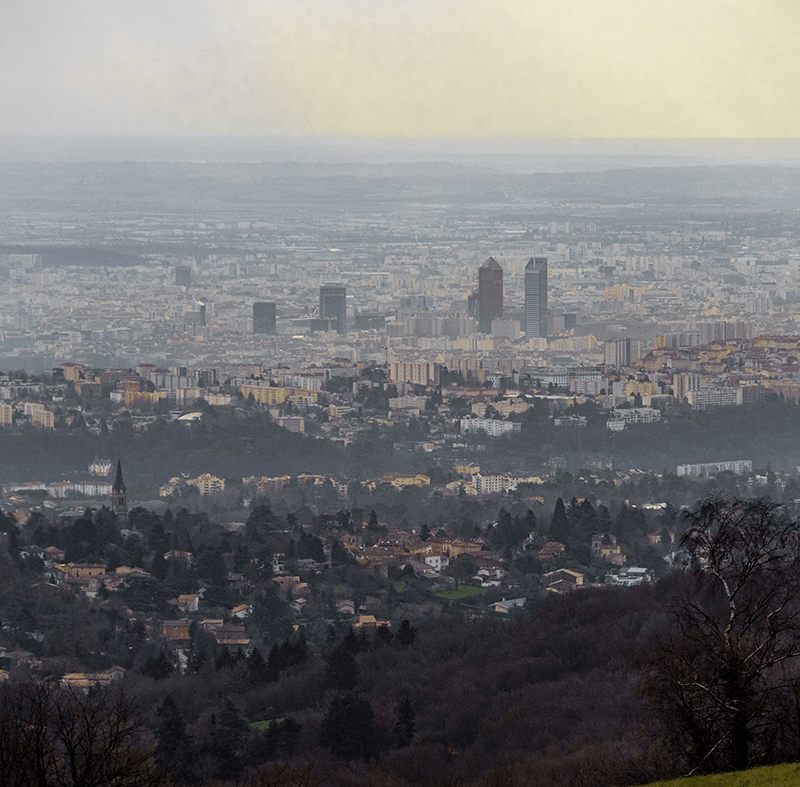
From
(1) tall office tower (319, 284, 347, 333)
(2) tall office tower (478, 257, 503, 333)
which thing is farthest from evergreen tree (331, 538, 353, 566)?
(2) tall office tower (478, 257, 503, 333)

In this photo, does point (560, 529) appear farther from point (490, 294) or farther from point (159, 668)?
point (490, 294)

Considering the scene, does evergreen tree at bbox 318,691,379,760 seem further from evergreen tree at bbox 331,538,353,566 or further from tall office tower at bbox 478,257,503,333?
tall office tower at bbox 478,257,503,333

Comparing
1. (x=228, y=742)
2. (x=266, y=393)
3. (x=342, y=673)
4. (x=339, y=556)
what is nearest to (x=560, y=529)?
(x=339, y=556)

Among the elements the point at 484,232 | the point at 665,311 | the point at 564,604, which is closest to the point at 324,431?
the point at 665,311

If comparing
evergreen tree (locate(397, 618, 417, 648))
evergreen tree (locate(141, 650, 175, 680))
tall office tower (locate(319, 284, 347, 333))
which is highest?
evergreen tree (locate(397, 618, 417, 648))

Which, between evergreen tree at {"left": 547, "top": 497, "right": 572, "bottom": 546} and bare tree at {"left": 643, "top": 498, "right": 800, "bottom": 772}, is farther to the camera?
evergreen tree at {"left": 547, "top": 497, "right": 572, "bottom": 546}

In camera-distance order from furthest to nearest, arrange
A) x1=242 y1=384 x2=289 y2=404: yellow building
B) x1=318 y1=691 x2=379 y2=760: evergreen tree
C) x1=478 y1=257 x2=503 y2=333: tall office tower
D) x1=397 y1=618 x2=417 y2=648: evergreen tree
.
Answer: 1. x1=478 y1=257 x2=503 y2=333: tall office tower
2. x1=242 y1=384 x2=289 y2=404: yellow building
3. x1=397 y1=618 x2=417 y2=648: evergreen tree
4. x1=318 y1=691 x2=379 y2=760: evergreen tree
